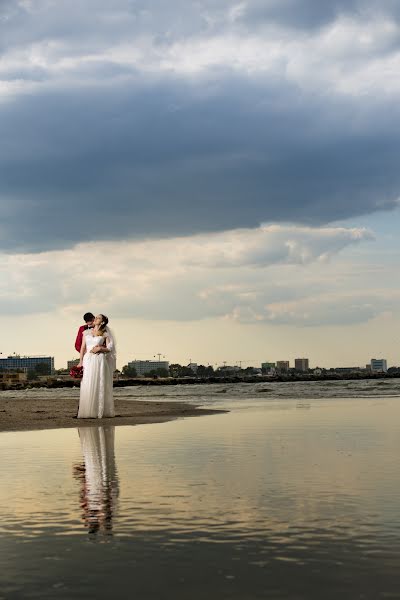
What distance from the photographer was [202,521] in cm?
726

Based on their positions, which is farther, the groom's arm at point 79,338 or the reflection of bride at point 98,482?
the groom's arm at point 79,338

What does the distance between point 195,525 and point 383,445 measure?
7479mm

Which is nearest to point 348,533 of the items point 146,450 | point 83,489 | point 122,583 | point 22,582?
point 122,583

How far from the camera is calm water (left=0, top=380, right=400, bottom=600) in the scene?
5.27 m

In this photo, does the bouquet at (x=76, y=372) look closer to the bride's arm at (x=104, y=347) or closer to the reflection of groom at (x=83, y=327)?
the reflection of groom at (x=83, y=327)

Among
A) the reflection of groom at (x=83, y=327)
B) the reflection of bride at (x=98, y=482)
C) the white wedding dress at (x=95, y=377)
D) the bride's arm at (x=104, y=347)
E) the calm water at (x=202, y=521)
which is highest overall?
the reflection of groom at (x=83, y=327)

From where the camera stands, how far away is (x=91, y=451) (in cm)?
1388

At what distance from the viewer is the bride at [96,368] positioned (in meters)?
23.1

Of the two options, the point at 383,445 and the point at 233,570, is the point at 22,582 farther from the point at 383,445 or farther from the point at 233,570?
the point at 383,445

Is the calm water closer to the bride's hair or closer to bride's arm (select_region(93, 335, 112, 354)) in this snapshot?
→ bride's arm (select_region(93, 335, 112, 354))

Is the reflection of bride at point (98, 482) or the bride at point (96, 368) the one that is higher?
the bride at point (96, 368)

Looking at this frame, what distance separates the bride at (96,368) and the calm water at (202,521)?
890 cm

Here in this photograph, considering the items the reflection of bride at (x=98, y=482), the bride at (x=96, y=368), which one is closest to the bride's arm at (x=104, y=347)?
the bride at (x=96, y=368)

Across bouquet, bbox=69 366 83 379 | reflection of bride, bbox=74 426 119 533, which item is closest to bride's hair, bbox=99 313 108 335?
bouquet, bbox=69 366 83 379
